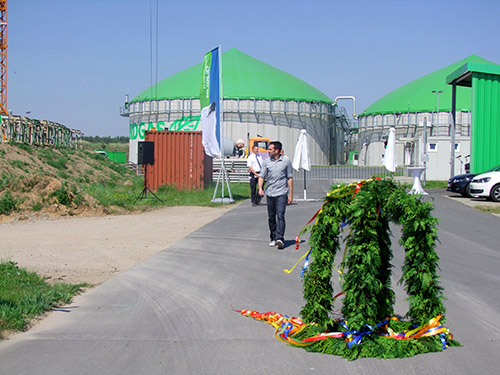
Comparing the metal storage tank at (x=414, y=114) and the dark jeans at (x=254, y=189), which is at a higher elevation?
the metal storage tank at (x=414, y=114)

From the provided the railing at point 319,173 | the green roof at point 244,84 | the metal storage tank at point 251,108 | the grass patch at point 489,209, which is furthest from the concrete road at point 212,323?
the green roof at point 244,84

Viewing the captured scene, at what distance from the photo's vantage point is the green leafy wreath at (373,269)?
5.02 meters

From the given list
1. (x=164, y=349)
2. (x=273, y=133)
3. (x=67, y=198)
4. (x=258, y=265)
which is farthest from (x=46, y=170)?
(x=273, y=133)

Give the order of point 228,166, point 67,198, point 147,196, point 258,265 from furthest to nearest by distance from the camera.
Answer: point 228,166 < point 147,196 < point 67,198 < point 258,265

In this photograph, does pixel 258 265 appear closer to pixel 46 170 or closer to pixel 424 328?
pixel 424 328

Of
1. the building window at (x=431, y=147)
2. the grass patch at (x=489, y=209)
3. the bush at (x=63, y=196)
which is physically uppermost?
the building window at (x=431, y=147)

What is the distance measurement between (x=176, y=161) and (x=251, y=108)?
35729 mm

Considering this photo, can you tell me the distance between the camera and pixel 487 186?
20781mm

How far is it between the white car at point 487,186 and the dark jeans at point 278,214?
41.1 ft

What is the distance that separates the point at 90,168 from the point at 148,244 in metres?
25.2

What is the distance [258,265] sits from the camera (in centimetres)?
918

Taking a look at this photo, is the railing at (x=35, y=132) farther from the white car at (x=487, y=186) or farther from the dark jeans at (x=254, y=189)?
the white car at (x=487, y=186)

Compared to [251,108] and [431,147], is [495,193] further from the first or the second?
[251,108]

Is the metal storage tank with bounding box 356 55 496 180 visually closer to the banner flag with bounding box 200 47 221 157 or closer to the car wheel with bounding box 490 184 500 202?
the car wheel with bounding box 490 184 500 202
